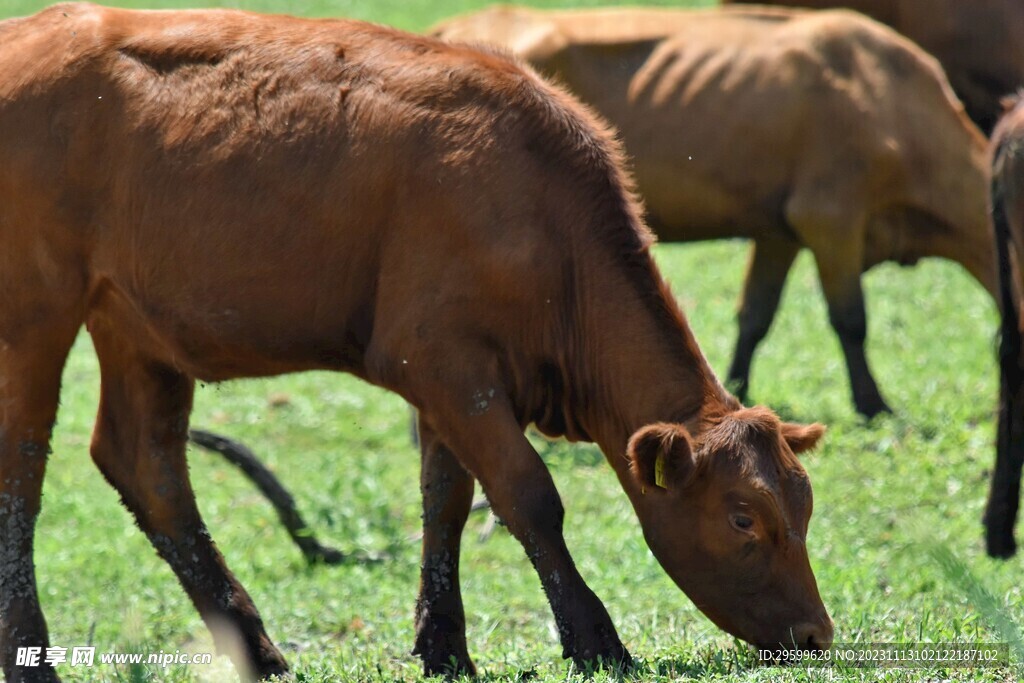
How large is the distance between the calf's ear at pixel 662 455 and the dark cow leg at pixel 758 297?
5929 millimetres

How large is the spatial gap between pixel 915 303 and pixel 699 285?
83.1 inches

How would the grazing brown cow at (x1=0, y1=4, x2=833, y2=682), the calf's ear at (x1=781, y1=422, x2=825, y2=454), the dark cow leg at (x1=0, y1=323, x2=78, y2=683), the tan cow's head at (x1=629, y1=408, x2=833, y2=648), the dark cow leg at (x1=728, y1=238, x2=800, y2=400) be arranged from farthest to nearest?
the dark cow leg at (x1=728, y1=238, x2=800, y2=400) → the dark cow leg at (x1=0, y1=323, x2=78, y2=683) → the calf's ear at (x1=781, y1=422, x2=825, y2=454) → the grazing brown cow at (x1=0, y1=4, x2=833, y2=682) → the tan cow's head at (x1=629, y1=408, x2=833, y2=648)

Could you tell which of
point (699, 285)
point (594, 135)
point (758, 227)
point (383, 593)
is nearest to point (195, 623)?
point (383, 593)

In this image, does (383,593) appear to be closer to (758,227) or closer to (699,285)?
(758,227)

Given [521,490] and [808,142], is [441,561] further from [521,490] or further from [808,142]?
[808,142]

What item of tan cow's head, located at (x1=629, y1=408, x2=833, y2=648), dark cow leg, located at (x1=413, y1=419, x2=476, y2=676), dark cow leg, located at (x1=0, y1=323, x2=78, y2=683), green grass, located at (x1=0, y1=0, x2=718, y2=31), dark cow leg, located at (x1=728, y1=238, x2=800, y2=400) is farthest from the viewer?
green grass, located at (x1=0, y1=0, x2=718, y2=31)

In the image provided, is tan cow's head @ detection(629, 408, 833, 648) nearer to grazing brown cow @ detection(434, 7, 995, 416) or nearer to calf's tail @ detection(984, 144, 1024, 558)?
calf's tail @ detection(984, 144, 1024, 558)

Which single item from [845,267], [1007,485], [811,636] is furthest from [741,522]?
[845,267]

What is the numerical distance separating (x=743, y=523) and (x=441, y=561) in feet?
4.17

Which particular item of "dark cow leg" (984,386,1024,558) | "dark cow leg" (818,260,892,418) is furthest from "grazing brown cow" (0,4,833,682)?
"dark cow leg" (818,260,892,418)

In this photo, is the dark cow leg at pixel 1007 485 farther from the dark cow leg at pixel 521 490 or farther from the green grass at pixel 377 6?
the green grass at pixel 377 6

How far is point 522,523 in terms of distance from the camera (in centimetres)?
530

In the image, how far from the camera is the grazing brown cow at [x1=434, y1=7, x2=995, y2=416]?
10484mm

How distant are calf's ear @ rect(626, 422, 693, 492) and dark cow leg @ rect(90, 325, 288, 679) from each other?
1.85 meters
